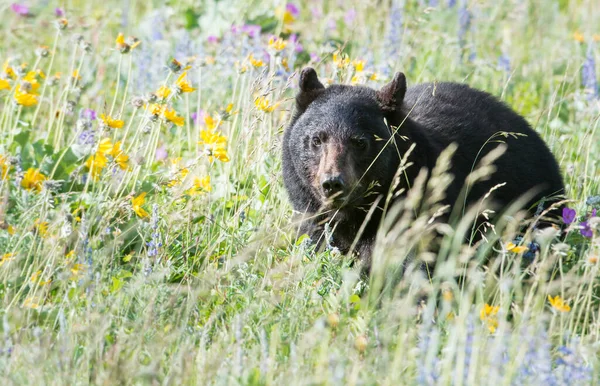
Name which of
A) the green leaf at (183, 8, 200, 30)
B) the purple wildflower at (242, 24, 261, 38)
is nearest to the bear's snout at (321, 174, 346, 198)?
the purple wildflower at (242, 24, 261, 38)

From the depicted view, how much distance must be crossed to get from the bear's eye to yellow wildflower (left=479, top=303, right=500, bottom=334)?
129cm

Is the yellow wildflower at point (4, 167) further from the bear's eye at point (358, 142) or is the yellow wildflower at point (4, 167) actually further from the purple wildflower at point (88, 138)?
the bear's eye at point (358, 142)

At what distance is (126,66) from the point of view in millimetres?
6527


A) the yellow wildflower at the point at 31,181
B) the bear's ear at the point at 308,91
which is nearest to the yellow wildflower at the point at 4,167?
the yellow wildflower at the point at 31,181

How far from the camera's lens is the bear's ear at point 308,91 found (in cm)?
440

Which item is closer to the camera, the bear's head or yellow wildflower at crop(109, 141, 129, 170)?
yellow wildflower at crop(109, 141, 129, 170)

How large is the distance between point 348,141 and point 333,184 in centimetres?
35

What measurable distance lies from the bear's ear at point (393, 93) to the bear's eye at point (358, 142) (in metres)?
0.26

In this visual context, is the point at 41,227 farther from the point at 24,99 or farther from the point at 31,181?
the point at 24,99

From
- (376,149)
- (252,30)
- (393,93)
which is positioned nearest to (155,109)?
(376,149)

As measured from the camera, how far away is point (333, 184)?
12.6 feet

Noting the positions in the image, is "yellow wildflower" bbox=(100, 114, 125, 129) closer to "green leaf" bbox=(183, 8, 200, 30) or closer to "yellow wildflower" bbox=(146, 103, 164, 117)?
"yellow wildflower" bbox=(146, 103, 164, 117)

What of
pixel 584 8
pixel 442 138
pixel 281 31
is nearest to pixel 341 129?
pixel 442 138

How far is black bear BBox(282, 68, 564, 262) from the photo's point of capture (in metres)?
4.09
